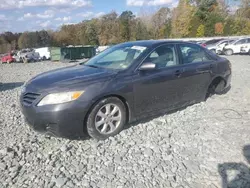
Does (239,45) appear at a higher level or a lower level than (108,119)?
higher

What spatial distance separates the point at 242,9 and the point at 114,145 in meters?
58.1

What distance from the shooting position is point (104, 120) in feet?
13.2

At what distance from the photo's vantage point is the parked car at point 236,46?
22031mm

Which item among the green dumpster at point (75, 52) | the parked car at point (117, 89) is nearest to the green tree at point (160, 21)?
the green dumpster at point (75, 52)

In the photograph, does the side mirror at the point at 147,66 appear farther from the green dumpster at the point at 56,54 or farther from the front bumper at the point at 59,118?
the green dumpster at the point at 56,54

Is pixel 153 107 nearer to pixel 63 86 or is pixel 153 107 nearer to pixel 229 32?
pixel 63 86

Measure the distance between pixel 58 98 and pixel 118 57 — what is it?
161 centimetres

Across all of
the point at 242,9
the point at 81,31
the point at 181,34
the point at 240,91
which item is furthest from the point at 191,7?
the point at 240,91

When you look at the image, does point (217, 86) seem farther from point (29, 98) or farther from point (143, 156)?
point (29, 98)

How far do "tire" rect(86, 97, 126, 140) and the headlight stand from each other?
1.24 feet

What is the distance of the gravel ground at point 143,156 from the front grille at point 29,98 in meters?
0.67

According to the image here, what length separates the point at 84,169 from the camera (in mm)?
3285

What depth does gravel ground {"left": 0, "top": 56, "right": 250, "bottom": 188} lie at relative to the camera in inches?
119

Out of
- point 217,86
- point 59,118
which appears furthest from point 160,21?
point 59,118
